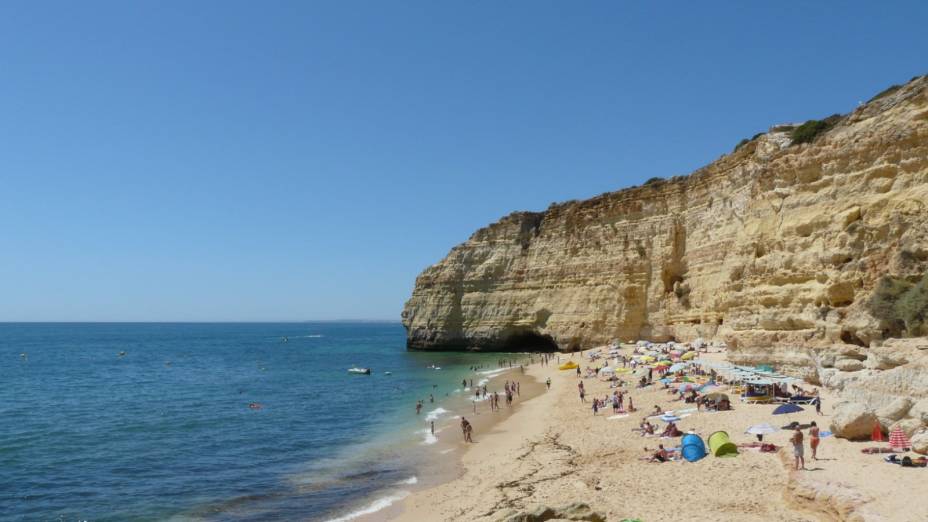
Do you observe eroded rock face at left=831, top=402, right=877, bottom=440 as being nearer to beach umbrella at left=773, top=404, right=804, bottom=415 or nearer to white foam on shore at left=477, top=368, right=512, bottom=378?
beach umbrella at left=773, top=404, right=804, bottom=415

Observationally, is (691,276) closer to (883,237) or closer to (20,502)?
(883,237)

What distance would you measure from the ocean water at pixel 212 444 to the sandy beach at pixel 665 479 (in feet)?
8.52

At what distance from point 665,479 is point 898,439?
462 centimetres

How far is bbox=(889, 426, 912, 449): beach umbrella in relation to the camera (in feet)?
39.9

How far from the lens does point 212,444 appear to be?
23.1 metres

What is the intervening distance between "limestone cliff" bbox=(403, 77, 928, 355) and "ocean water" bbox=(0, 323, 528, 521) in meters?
13.8

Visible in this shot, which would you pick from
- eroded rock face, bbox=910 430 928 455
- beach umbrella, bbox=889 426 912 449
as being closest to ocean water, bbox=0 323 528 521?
beach umbrella, bbox=889 426 912 449

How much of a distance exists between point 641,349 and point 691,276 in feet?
22.4

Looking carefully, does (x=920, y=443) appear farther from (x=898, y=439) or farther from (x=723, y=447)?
(x=723, y=447)

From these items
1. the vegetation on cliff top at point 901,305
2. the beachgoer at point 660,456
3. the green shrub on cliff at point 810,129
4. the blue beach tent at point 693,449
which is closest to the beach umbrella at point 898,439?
the blue beach tent at point 693,449

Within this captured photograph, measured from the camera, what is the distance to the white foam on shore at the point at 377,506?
14488mm

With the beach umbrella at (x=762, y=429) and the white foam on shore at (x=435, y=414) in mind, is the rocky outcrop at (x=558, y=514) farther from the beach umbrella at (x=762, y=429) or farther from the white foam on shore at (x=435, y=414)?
the white foam on shore at (x=435, y=414)

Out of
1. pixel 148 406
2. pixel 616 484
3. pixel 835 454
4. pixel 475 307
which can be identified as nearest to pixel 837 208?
pixel 835 454

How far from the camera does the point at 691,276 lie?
43281mm
